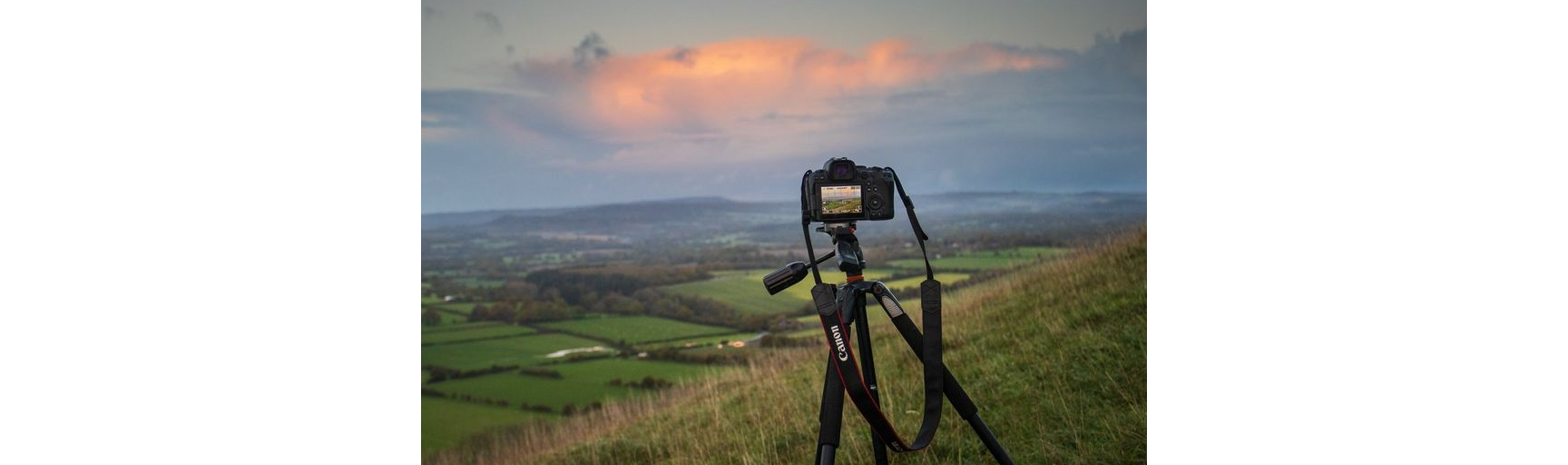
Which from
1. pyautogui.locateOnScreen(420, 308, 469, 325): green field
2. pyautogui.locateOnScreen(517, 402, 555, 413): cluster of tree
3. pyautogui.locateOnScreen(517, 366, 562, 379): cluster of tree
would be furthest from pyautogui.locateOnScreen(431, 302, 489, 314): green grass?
pyautogui.locateOnScreen(517, 402, 555, 413): cluster of tree

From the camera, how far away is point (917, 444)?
2074 millimetres

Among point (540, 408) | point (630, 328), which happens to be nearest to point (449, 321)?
point (540, 408)

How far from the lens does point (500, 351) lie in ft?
18.2

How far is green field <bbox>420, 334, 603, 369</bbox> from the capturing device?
546cm

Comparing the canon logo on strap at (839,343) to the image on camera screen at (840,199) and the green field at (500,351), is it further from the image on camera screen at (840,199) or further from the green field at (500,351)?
the green field at (500,351)

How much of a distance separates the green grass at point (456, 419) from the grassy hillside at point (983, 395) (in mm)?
108

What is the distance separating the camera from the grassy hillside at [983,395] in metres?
3.06

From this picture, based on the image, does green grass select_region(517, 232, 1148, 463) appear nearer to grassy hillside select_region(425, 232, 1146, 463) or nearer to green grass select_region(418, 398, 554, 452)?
grassy hillside select_region(425, 232, 1146, 463)

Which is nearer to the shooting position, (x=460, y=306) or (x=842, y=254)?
(x=842, y=254)

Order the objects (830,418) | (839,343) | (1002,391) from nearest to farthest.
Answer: (839,343)
(830,418)
(1002,391)

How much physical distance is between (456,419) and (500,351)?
1.42 feet

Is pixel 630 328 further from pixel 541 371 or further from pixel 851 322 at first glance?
pixel 851 322
